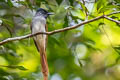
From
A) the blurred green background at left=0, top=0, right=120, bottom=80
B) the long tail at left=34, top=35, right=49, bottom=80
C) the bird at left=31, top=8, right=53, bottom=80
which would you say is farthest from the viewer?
the blurred green background at left=0, top=0, right=120, bottom=80

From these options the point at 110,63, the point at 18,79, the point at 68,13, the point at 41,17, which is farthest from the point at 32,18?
the point at 110,63

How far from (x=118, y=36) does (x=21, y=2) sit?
67.3 inches

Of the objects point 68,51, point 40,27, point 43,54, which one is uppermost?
point 40,27

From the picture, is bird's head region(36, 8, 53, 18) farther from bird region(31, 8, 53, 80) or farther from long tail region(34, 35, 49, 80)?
long tail region(34, 35, 49, 80)

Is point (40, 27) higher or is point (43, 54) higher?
point (40, 27)

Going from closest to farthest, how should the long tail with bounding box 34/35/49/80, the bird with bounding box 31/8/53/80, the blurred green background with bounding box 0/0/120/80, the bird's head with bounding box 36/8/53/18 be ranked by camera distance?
the long tail with bounding box 34/35/49/80 → the bird with bounding box 31/8/53/80 → the bird's head with bounding box 36/8/53/18 → the blurred green background with bounding box 0/0/120/80

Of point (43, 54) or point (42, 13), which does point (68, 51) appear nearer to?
point (42, 13)

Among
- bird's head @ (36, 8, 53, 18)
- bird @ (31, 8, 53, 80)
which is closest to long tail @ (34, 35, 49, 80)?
bird @ (31, 8, 53, 80)

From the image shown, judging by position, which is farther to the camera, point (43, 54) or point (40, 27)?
point (40, 27)

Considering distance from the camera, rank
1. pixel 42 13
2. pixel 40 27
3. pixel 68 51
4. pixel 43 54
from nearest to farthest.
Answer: pixel 43 54
pixel 40 27
pixel 42 13
pixel 68 51

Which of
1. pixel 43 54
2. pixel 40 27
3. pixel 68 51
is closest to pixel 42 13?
pixel 40 27

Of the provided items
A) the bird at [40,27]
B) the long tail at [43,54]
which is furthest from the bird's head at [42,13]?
the long tail at [43,54]

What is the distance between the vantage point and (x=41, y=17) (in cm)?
270

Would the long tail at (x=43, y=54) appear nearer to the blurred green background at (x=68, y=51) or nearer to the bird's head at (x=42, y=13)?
the blurred green background at (x=68, y=51)
